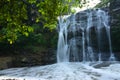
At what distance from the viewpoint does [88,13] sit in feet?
86.6

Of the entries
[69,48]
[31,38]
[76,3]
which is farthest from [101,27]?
[76,3]

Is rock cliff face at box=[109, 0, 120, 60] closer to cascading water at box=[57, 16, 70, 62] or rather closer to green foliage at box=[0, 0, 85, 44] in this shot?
cascading water at box=[57, 16, 70, 62]

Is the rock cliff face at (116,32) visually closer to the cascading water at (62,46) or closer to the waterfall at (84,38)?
the waterfall at (84,38)

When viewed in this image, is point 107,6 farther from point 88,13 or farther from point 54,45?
point 54,45

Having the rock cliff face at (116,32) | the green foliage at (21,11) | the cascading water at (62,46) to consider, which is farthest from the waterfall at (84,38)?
the green foliage at (21,11)

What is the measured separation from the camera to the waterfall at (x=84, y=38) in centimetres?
2364

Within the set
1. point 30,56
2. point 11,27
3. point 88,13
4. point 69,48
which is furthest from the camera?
point 88,13

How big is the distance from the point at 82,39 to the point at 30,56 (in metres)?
5.36

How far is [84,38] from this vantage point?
80.5 feet

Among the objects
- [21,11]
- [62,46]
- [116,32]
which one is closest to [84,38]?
[62,46]

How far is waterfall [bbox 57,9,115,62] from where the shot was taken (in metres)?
23.6

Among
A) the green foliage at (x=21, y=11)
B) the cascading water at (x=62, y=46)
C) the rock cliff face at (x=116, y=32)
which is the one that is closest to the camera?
the green foliage at (x=21, y=11)

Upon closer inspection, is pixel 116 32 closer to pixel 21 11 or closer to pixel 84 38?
pixel 84 38

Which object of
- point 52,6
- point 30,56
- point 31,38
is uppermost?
point 52,6
